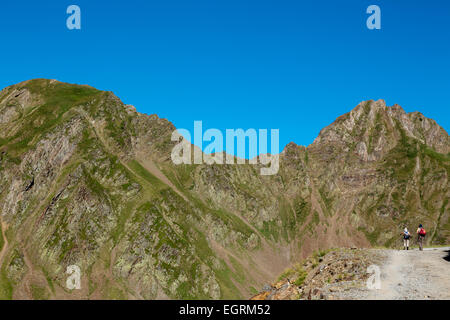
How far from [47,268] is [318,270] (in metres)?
203

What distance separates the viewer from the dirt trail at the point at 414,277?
23281 mm

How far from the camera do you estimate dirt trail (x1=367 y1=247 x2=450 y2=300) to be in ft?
76.4

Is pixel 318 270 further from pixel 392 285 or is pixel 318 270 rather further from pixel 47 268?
→ pixel 47 268

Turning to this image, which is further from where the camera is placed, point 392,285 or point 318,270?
point 318,270

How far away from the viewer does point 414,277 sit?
27.5m

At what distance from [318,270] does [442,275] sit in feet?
28.9
